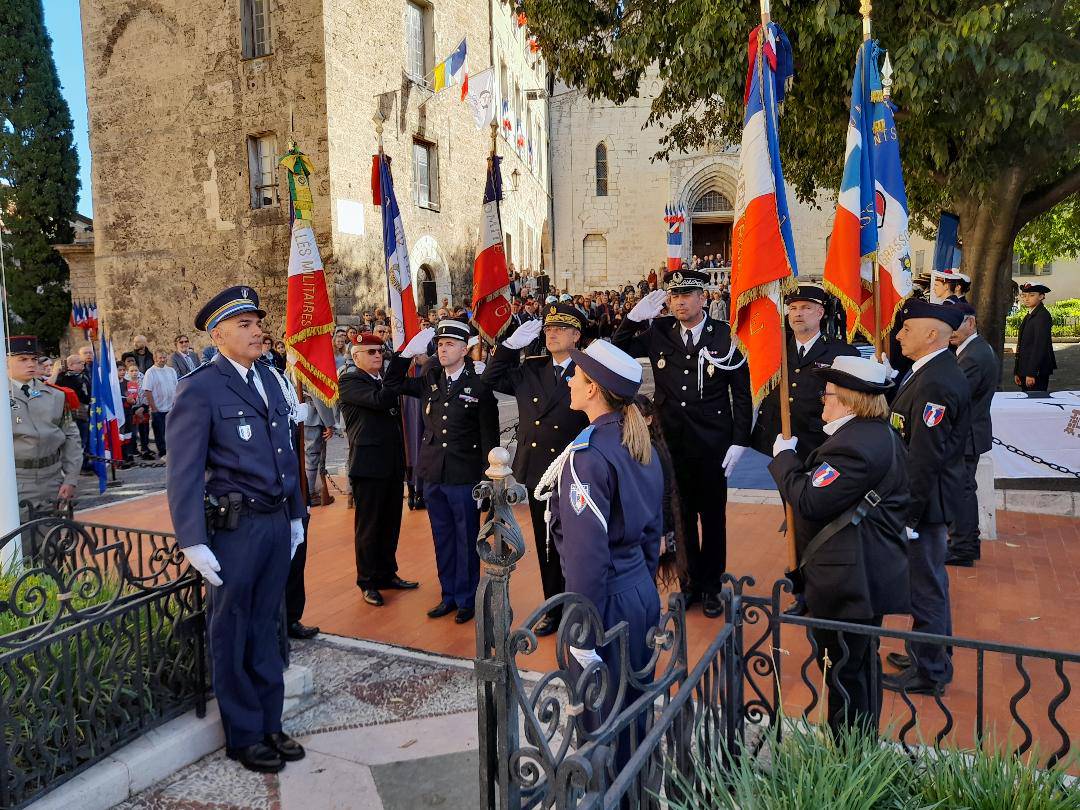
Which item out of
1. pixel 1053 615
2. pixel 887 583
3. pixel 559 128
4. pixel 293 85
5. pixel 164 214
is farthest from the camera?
pixel 559 128

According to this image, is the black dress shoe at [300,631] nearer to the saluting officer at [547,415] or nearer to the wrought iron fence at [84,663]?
the wrought iron fence at [84,663]

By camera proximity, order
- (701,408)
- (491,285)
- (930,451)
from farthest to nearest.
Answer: (491,285) < (701,408) < (930,451)

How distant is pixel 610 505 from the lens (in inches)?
110

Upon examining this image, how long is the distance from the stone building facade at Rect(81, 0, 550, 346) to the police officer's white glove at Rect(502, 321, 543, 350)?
12.8m

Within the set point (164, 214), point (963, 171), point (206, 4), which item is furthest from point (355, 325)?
point (963, 171)

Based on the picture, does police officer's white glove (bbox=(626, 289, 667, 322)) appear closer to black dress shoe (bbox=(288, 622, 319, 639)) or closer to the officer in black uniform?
the officer in black uniform

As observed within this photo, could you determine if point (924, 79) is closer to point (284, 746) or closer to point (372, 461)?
point (372, 461)

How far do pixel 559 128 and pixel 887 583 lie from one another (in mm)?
38057

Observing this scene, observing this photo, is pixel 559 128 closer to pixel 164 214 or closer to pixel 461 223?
pixel 461 223

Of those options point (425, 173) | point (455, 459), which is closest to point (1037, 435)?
point (455, 459)

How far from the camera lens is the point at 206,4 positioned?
60.2ft

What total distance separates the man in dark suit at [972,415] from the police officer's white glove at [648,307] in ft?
7.55

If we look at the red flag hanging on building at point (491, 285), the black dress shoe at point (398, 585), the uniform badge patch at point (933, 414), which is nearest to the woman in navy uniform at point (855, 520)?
the uniform badge patch at point (933, 414)

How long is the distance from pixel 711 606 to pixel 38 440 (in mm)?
5087
